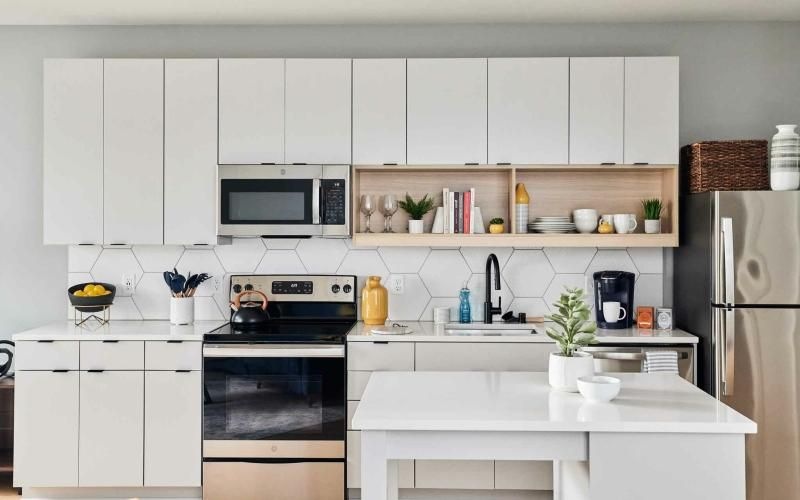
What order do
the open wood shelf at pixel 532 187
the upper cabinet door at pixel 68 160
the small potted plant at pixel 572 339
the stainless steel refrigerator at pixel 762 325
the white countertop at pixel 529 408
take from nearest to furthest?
the white countertop at pixel 529 408 → the small potted plant at pixel 572 339 → the stainless steel refrigerator at pixel 762 325 → the upper cabinet door at pixel 68 160 → the open wood shelf at pixel 532 187

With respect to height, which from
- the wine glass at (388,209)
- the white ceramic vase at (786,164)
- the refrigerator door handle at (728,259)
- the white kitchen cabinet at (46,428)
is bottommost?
the white kitchen cabinet at (46,428)

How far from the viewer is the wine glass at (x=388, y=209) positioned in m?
4.04

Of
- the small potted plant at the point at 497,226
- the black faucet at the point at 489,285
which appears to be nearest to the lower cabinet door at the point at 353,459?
the black faucet at the point at 489,285

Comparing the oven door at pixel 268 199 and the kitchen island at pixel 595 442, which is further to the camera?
the oven door at pixel 268 199

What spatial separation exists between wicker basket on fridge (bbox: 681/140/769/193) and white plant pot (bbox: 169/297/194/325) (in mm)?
2853

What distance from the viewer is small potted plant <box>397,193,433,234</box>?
13.2 feet

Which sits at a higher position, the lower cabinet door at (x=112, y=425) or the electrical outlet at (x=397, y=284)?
the electrical outlet at (x=397, y=284)

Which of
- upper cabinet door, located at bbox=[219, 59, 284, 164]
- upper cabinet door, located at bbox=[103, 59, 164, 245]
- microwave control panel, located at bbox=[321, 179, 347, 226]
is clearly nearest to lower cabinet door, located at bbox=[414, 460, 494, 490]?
microwave control panel, located at bbox=[321, 179, 347, 226]

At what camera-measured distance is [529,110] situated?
3855 mm

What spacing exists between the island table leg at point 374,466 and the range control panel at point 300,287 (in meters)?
2.16

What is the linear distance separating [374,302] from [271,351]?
27.2 inches

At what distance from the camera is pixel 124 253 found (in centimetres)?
426

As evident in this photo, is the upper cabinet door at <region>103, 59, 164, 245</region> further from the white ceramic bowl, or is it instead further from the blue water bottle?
the white ceramic bowl

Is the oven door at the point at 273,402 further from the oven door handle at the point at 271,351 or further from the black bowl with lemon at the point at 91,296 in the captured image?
the black bowl with lemon at the point at 91,296
